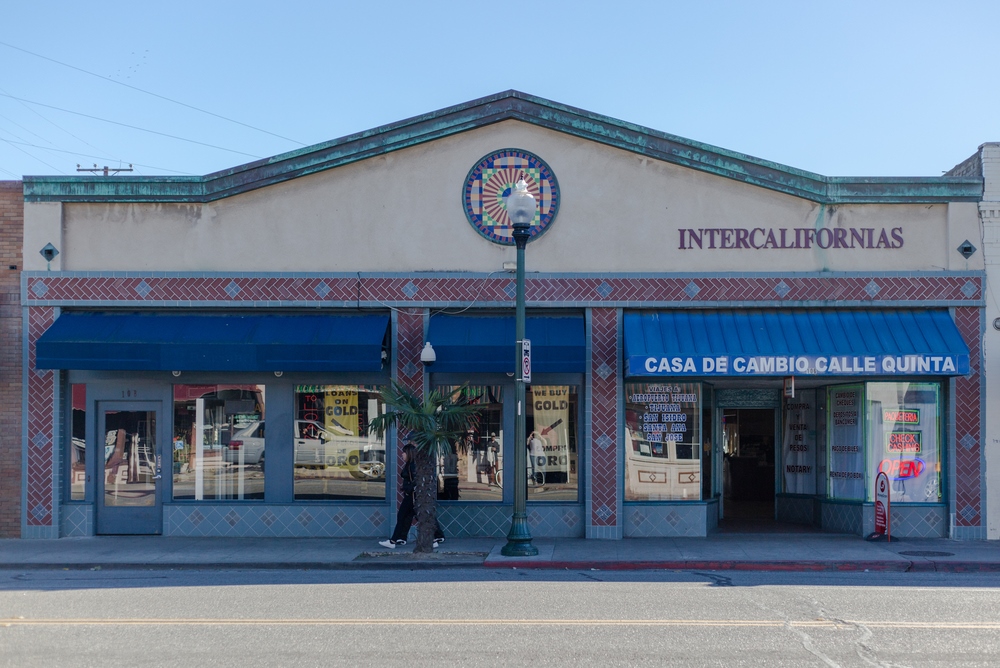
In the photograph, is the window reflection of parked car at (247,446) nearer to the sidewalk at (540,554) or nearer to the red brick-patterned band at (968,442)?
the sidewalk at (540,554)

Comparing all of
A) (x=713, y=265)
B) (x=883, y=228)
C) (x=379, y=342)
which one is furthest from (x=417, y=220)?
(x=883, y=228)

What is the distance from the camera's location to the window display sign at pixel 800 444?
18281mm

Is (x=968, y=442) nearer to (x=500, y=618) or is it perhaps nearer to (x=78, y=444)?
(x=500, y=618)

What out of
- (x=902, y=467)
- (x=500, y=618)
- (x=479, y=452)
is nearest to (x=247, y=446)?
(x=479, y=452)

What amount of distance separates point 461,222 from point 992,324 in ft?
29.0

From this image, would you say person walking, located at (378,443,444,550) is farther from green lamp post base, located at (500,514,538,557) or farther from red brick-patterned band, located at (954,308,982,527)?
red brick-patterned band, located at (954,308,982,527)

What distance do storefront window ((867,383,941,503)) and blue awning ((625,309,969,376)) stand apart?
991 millimetres

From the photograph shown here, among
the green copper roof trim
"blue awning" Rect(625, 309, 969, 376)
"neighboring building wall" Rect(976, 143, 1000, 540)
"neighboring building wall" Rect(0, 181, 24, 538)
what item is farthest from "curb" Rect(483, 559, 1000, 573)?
"neighboring building wall" Rect(0, 181, 24, 538)

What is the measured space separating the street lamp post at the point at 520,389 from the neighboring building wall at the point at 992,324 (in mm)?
7606

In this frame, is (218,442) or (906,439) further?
(218,442)

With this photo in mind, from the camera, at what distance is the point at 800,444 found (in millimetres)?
18562

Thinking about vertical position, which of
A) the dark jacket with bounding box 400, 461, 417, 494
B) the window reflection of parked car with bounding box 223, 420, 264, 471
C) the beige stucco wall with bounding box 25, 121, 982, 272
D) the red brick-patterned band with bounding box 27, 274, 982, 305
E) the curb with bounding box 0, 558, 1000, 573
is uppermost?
the beige stucco wall with bounding box 25, 121, 982, 272

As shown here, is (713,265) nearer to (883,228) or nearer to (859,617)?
(883,228)

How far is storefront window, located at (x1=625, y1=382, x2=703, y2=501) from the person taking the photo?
1633 centimetres
